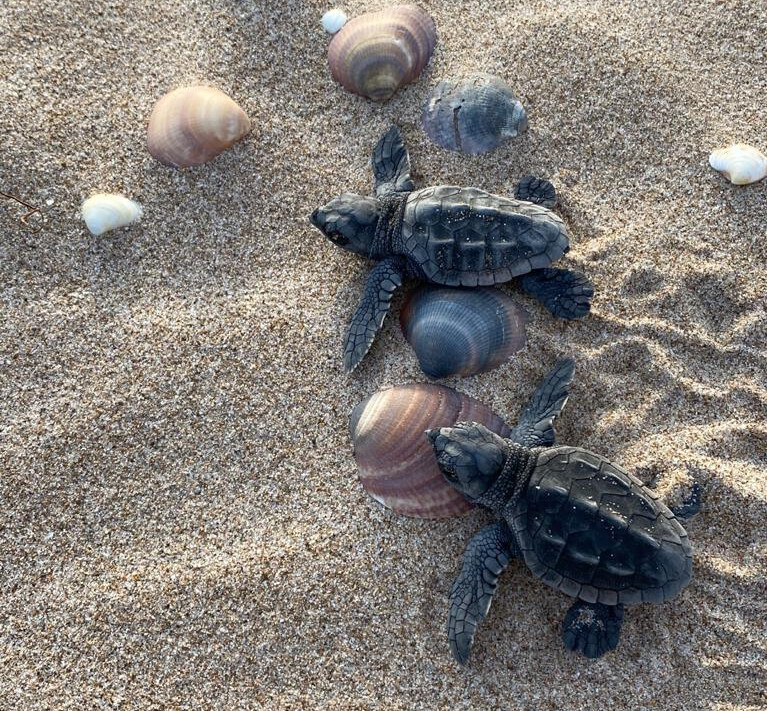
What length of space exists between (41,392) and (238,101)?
1.96 meters

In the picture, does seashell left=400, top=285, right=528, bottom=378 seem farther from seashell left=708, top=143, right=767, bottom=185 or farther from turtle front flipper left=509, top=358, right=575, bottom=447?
seashell left=708, top=143, right=767, bottom=185

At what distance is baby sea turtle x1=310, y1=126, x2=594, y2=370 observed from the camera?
8.95ft

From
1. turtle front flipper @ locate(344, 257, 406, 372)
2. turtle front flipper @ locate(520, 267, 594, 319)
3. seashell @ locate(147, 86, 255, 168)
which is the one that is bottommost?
turtle front flipper @ locate(344, 257, 406, 372)

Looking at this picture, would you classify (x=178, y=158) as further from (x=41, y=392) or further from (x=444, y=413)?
(x=444, y=413)

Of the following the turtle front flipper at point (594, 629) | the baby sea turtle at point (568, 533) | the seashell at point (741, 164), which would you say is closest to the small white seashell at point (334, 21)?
the seashell at point (741, 164)

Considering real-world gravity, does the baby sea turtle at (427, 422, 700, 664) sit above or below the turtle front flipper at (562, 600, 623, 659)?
above

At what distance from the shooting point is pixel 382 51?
124 inches

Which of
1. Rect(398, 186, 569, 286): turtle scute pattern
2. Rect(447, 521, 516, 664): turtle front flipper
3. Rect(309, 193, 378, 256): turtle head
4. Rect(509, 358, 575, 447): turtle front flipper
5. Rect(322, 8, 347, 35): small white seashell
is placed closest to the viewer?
Rect(447, 521, 516, 664): turtle front flipper

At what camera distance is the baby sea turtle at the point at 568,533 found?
229cm

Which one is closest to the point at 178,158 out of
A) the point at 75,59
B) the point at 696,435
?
the point at 75,59

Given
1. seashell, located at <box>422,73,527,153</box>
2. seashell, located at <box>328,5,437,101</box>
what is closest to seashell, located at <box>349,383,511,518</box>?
seashell, located at <box>422,73,527,153</box>

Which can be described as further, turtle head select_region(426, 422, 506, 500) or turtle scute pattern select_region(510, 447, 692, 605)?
turtle head select_region(426, 422, 506, 500)

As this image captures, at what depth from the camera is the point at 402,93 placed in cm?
332

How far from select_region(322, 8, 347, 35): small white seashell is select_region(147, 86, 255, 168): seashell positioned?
30.9 inches
